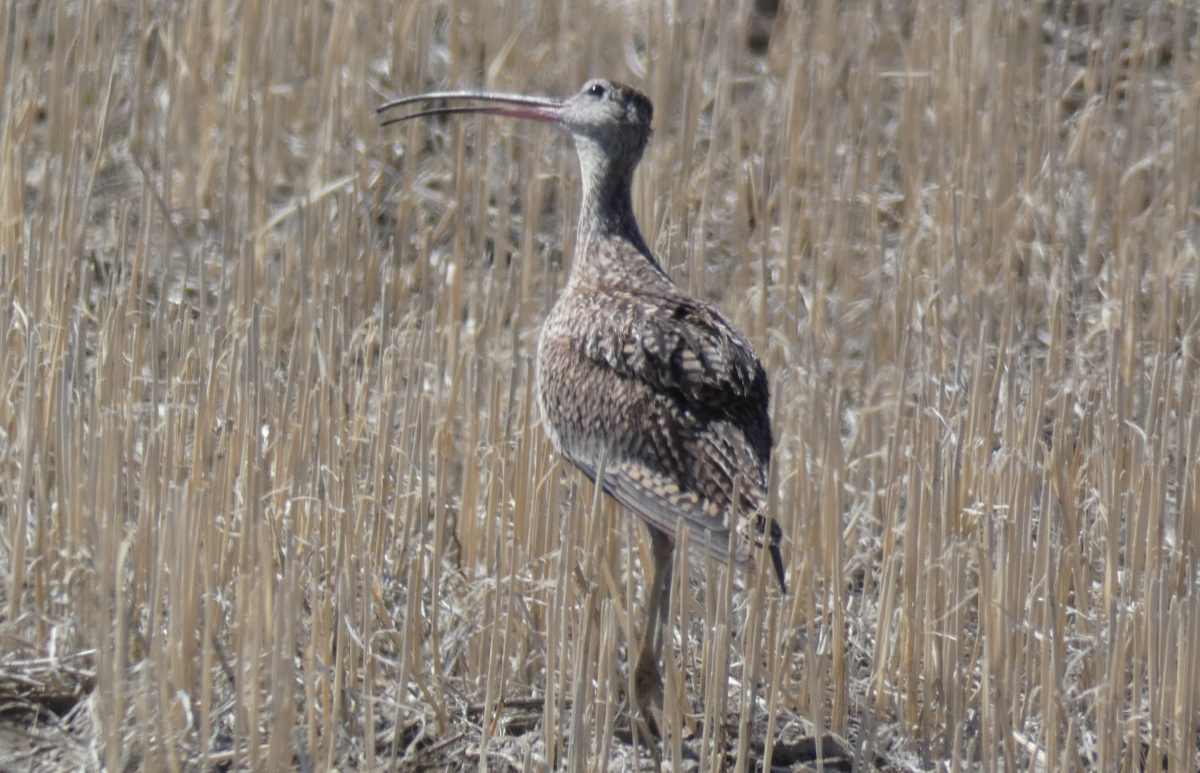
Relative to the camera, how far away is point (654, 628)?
171 inches

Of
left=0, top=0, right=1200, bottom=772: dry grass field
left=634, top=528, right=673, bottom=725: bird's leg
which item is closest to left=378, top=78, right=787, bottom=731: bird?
left=634, top=528, right=673, bottom=725: bird's leg

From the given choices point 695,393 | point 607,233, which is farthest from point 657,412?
point 607,233

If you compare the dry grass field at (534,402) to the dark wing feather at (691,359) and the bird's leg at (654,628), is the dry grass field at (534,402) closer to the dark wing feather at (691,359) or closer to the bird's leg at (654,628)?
the bird's leg at (654,628)

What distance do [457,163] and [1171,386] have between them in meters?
2.71

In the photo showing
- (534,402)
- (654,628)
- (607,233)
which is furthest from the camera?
(534,402)

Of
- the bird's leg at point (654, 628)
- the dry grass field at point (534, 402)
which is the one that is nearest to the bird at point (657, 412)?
the bird's leg at point (654, 628)

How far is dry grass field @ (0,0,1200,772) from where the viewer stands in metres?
3.74

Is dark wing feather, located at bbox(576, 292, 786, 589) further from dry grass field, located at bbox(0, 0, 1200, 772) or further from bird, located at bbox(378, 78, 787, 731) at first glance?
dry grass field, located at bbox(0, 0, 1200, 772)

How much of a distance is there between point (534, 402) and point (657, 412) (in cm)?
105

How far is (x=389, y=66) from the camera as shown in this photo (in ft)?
23.9

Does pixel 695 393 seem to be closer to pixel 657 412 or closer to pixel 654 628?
pixel 657 412

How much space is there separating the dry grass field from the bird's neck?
0.37 metres

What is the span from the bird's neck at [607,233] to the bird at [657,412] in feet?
0.04

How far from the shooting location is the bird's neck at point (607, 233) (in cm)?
482
